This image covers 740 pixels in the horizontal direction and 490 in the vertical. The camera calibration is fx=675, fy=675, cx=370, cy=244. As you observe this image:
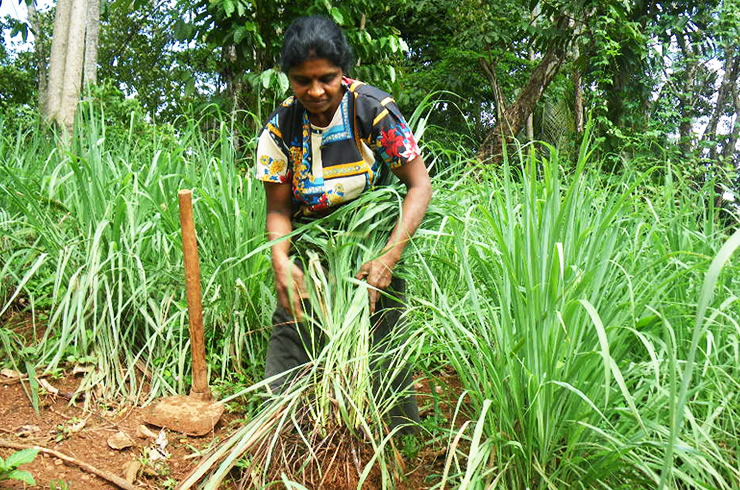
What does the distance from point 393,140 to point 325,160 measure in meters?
0.23

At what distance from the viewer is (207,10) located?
161 inches

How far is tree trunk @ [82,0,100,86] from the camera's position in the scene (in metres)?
4.65

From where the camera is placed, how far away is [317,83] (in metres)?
1.97

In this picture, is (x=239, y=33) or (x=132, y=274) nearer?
(x=132, y=274)

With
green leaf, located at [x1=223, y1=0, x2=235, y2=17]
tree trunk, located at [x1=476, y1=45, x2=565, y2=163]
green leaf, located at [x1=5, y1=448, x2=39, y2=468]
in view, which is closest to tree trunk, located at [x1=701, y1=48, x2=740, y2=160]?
tree trunk, located at [x1=476, y1=45, x2=565, y2=163]

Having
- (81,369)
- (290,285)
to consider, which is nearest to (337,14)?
(290,285)

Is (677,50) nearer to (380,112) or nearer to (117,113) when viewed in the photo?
(117,113)

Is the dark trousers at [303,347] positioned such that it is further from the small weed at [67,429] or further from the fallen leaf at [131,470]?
the small weed at [67,429]

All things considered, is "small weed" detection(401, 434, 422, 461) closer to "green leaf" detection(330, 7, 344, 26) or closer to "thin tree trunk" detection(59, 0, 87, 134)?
"green leaf" detection(330, 7, 344, 26)

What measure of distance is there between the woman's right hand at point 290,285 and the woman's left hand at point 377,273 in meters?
0.20

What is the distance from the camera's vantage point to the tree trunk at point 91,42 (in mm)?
4648

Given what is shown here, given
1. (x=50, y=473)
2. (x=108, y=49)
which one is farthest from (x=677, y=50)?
(x=108, y=49)

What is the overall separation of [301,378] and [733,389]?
120cm

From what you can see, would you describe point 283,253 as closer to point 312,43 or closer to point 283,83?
point 312,43
